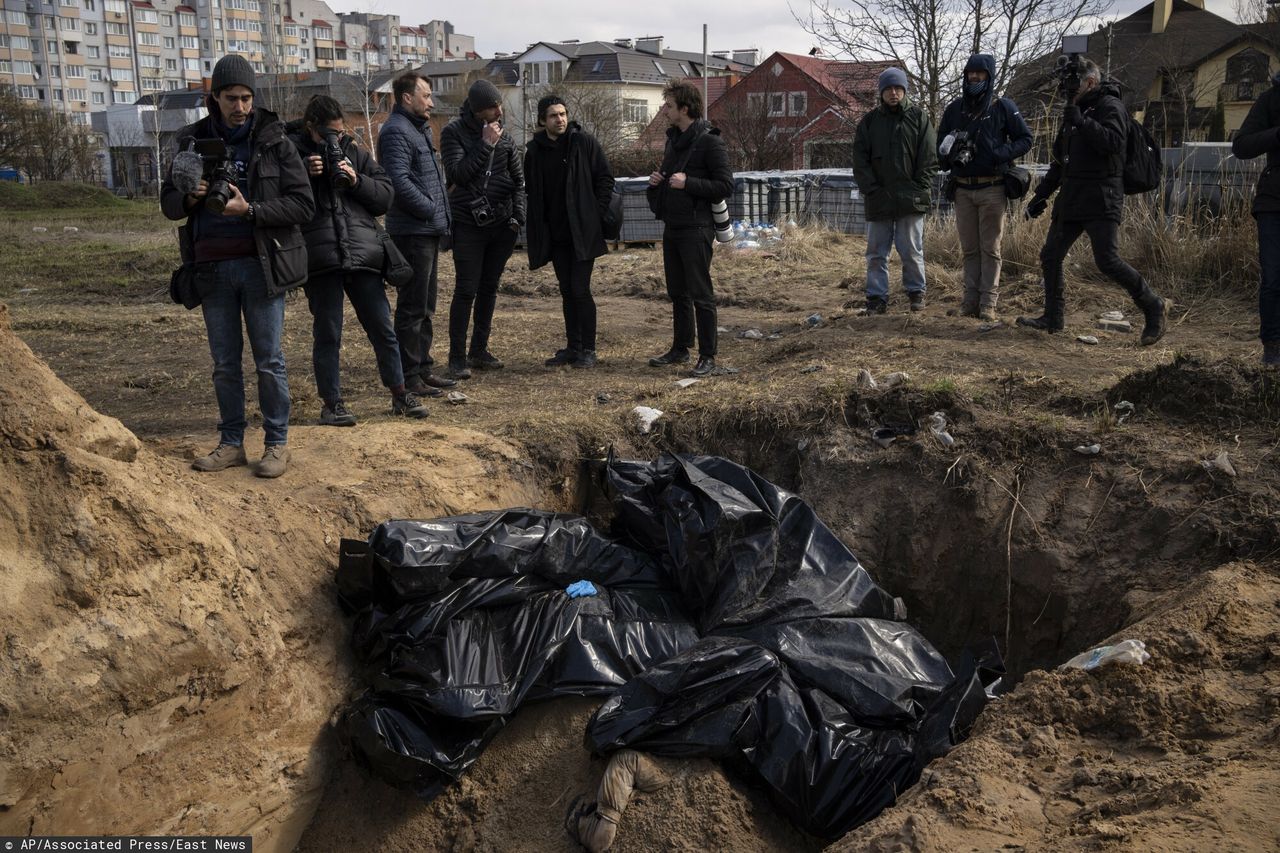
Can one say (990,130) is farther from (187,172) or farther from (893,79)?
(187,172)

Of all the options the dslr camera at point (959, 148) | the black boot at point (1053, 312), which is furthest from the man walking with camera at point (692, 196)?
the black boot at point (1053, 312)

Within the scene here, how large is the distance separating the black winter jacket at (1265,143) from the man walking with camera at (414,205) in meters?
4.52

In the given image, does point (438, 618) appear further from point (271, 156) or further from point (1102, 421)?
point (1102, 421)

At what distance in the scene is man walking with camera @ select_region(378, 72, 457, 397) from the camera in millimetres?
5633

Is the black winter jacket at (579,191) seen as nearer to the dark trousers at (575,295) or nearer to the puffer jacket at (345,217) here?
the dark trousers at (575,295)

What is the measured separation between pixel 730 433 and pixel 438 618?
78.3 inches

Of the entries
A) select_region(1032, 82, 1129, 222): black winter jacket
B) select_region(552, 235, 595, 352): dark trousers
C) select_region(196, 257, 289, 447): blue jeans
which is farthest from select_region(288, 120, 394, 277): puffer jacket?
select_region(1032, 82, 1129, 222): black winter jacket

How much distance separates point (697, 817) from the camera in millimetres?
3410

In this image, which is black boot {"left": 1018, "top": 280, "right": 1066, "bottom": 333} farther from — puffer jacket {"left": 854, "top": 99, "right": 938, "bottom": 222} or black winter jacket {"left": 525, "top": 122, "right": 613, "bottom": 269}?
black winter jacket {"left": 525, "top": 122, "right": 613, "bottom": 269}

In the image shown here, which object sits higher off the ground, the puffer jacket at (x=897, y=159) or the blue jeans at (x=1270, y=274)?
the puffer jacket at (x=897, y=159)

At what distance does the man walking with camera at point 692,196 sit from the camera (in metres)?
6.25

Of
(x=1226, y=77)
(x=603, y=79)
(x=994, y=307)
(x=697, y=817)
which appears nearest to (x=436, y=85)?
(x=603, y=79)

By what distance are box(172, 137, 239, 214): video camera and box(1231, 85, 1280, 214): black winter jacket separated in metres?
5.23

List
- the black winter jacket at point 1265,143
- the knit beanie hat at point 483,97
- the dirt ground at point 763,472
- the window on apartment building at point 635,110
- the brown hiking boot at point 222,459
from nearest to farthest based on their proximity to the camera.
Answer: the dirt ground at point 763,472 < the brown hiking boot at point 222,459 < the black winter jacket at point 1265,143 < the knit beanie hat at point 483,97 < the window on apartment building at point 635,110
